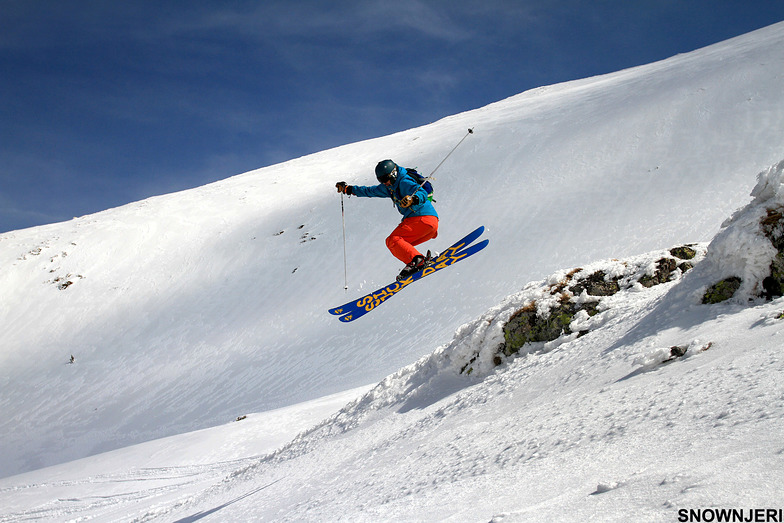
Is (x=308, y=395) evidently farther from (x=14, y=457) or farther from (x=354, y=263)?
(x=14, y=457)

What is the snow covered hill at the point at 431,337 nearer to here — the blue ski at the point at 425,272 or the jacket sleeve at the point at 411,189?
the blue ski at the point at 425,272

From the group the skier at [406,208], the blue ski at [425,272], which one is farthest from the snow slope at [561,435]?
the skier at [406,208]

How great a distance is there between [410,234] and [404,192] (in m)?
0.70

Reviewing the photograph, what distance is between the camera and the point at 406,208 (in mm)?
7852

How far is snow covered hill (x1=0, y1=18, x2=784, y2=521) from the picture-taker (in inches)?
123

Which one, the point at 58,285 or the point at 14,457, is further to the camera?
the point at 58,285

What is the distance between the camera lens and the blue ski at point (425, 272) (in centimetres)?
827

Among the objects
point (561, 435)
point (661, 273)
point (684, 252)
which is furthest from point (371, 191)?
point (561, 435)

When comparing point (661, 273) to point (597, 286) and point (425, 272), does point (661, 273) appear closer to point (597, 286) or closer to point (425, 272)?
point (597, 286)

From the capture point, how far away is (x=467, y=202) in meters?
20.8

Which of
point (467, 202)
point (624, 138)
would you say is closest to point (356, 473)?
point (467, 202)

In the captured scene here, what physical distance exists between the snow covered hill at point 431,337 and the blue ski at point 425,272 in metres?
1.26

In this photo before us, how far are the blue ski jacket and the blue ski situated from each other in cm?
86

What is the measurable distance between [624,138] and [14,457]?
23538 millimetres
